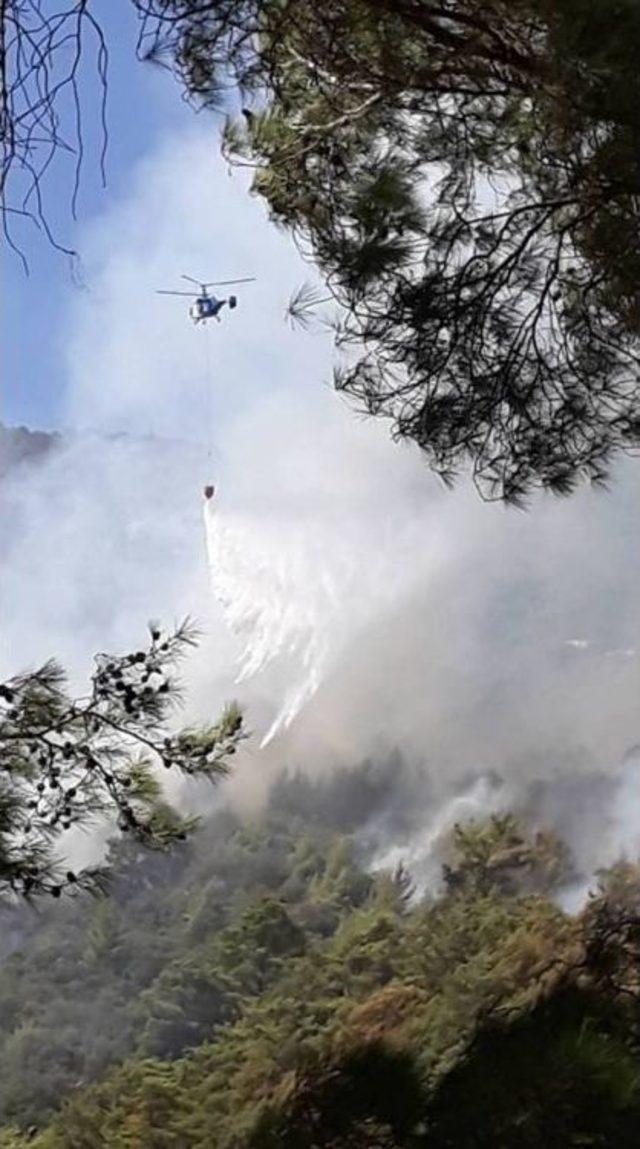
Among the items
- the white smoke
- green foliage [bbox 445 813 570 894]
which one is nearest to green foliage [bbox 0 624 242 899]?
the white smoke

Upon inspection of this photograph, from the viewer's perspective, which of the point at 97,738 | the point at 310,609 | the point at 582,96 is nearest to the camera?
the point at 582,96

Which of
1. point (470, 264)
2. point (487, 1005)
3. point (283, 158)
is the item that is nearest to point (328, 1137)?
point (487, 1005)

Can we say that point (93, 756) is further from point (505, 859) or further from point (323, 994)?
point (505, 859)

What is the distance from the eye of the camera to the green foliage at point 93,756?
1592 mm

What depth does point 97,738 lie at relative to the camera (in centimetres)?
163

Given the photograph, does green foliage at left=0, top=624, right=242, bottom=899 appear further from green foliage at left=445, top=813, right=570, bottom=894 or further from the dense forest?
green foliage at left=445, top=813, right=570, bottom=894

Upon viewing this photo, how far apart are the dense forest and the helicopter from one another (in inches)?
21.4

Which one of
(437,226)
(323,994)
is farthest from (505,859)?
(437,226)

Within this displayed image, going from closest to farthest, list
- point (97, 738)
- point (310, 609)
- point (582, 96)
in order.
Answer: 1. point (582, 96)
2. point (97, 738)
3. point (310, 609)

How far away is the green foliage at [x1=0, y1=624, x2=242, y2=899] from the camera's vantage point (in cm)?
159

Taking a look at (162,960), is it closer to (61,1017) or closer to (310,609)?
(61,1017)

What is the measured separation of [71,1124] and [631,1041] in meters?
0.61

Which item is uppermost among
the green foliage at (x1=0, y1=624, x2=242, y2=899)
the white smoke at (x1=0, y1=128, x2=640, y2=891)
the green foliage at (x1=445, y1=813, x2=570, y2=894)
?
the white smoke at (x1=0, y1=128, x2=640, y2=891)

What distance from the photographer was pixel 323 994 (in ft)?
5.51
